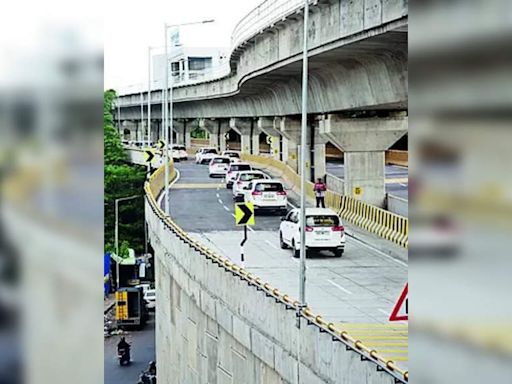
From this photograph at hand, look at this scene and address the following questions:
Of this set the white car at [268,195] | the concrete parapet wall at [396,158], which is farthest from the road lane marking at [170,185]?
the concrete parapet wall at [396,158]

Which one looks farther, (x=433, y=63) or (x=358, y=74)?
(x=358, y=74)

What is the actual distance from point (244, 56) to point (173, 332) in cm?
1619

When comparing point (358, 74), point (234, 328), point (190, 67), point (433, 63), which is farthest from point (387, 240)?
point (190, 67)

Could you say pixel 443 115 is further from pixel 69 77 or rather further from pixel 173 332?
pixel 173 332

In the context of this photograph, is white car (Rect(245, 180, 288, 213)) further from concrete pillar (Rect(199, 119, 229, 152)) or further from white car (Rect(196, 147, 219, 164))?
concrete pillar (Rect(199, 119, 229, 152))

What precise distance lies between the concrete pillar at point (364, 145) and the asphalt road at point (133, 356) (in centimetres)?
1149

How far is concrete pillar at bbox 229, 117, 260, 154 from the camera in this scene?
72.6 meters

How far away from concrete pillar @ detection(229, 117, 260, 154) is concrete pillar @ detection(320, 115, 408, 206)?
1384 inches

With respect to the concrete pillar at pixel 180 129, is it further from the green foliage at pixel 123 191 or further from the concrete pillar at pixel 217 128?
the green foliage at pixel 123 191

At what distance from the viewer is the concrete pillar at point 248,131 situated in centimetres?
7256

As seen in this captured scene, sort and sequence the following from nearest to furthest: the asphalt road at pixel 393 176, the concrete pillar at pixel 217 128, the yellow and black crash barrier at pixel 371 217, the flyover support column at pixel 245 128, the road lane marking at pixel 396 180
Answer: the yellow and black crash barrier at pixel 371 217
the asphalt road at pixel 393 176
the road lane marking at pixel 396 180
the flyover support column at pixel 245 128
the concrete pillar at pixel 217 128

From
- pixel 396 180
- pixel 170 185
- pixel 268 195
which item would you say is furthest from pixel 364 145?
pixel 396 180

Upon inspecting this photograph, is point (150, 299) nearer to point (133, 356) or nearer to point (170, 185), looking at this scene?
point (170, 185)

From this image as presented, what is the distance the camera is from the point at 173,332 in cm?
2773
